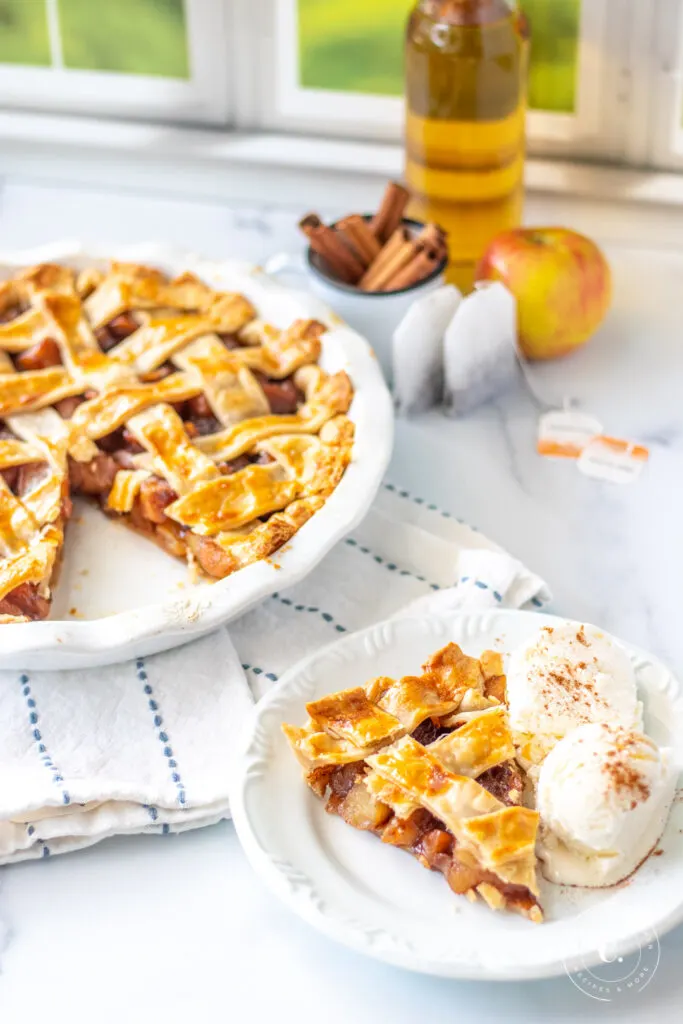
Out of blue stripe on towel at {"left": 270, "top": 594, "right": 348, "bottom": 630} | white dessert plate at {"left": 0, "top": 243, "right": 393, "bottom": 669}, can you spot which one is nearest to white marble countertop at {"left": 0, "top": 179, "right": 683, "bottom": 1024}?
white dessert plate at {"left": 0, "top": 243, "right": 393, "bottom": 669}

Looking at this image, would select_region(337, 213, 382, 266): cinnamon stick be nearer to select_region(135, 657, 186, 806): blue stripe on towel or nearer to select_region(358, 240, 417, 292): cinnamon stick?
select_region(358, 240, 417, 292): cinnamon stick

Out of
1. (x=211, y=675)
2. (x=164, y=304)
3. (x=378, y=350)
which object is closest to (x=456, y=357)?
(x=378, y=350)

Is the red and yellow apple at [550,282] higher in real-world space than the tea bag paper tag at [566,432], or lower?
higher

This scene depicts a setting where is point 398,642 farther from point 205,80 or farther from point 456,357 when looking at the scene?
point 205,80

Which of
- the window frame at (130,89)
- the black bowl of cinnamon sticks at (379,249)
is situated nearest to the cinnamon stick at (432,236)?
the black bowl of cinnamon sticks at (379,249)

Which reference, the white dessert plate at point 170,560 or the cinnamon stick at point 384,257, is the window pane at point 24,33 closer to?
the white dessert plate at point 170,560

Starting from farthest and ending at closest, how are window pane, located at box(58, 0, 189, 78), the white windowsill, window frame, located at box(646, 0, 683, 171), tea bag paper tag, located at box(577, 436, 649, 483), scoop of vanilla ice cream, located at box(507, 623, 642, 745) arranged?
window pane, located at box(58, 0, 189, 78) → the white windowsill → window frame, located at box(646, 0, 683, 171) → tea bag paper tag, located at box(577, 436, 649, 483) → scoop of vanilla ice cream, located at box(507, 623, 642, 745)

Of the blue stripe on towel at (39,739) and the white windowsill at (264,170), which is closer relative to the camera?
the blue stripe on towel at (39,739)
